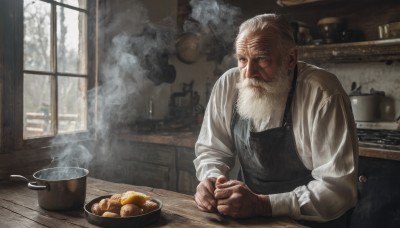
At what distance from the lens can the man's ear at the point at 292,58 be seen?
1.99m

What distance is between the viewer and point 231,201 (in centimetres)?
150

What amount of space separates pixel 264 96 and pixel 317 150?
1.42 ft

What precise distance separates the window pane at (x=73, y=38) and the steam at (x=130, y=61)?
0.20 meters

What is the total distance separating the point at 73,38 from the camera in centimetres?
319

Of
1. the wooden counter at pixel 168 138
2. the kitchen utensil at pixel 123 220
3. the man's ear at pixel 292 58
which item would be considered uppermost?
the man's ear at pixel 292 58

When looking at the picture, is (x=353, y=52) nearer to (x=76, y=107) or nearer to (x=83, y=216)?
(x=76, y=107)

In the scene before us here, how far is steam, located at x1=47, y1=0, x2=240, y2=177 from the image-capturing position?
328 centimetres

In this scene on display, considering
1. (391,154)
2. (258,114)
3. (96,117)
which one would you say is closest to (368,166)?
(391,154)

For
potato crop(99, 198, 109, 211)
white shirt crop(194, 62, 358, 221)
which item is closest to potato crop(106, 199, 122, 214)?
potato crop(99, 198, 109, 211)

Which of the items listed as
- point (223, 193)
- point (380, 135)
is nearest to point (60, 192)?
point (223, 193)

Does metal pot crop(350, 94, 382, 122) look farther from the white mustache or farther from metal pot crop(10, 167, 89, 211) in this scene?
metal pot crop(10, 167, 89, 211)

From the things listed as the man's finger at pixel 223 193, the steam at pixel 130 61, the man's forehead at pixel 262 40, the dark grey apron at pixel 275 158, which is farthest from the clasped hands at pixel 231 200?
the steam at pixel 130 61

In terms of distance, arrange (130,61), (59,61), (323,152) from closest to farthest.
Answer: (323,152)
(59,61)
(130,61)

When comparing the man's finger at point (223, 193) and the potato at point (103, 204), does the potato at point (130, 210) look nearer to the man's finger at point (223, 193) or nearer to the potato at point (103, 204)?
the potato at point (103, 204)
